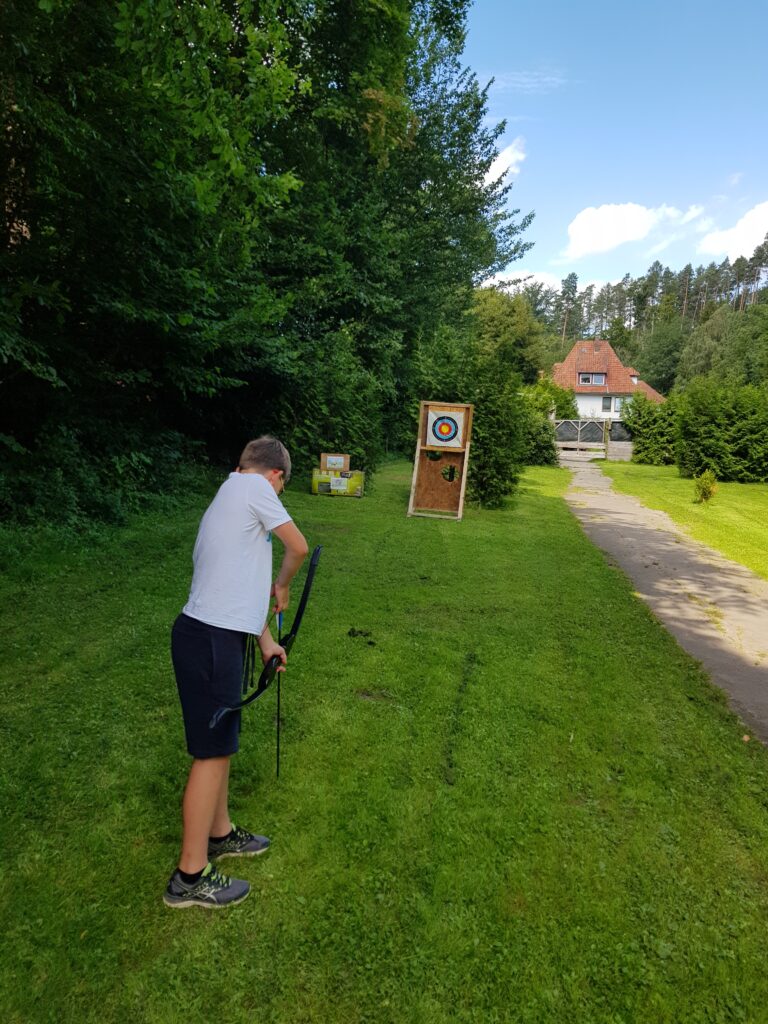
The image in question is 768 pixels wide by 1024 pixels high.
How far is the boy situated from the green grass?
27.5 feet

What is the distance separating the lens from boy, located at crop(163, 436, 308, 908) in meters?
2.39

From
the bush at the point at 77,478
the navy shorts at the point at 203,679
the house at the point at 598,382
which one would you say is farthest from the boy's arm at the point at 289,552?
the house at the point at 598,382

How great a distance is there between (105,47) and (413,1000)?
28.9ft

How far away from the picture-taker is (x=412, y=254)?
2347 centimetres

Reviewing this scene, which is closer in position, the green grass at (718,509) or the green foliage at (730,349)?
the green grass at (718,509)

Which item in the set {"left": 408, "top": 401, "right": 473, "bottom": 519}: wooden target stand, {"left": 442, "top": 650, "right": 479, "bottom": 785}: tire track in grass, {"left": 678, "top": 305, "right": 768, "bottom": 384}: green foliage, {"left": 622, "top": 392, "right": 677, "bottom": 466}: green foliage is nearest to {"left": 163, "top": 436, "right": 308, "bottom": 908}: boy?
{"left": 442, "top": 650, "right": 479, "bottom": 785}: tire track in grass

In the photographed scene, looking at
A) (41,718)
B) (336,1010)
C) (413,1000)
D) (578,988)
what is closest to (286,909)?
(336,1010)

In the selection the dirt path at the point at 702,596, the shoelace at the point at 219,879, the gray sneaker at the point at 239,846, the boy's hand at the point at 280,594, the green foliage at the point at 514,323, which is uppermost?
the green foliage at the point at 514,323

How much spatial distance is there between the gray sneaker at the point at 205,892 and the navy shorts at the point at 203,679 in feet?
1.83

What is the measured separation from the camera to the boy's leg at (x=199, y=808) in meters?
2.42

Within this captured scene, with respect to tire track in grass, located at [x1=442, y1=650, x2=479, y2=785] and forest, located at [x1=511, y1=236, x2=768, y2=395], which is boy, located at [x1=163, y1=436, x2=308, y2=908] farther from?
forest, located at [x1=511, y1=236, x2=768, y2=395]

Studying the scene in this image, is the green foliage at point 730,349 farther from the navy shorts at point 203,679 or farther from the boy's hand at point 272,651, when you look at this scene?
the navy shorts at point 203,679

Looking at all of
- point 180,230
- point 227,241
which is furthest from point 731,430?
point 180,230

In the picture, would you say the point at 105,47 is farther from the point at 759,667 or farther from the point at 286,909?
the point at 759,667
